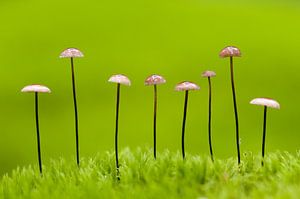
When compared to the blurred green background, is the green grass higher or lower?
lower

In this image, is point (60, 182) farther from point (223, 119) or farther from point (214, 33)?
point (214, 33)

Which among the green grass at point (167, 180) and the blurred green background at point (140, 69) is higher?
the blurred green background at point (140, 69)

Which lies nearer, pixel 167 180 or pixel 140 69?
pixel 167 180

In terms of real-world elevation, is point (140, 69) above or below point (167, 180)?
above

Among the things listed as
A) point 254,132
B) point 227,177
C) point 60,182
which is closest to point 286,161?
point 227,177

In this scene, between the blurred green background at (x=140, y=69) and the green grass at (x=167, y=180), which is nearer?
the green grass at (x=167, y=180)
